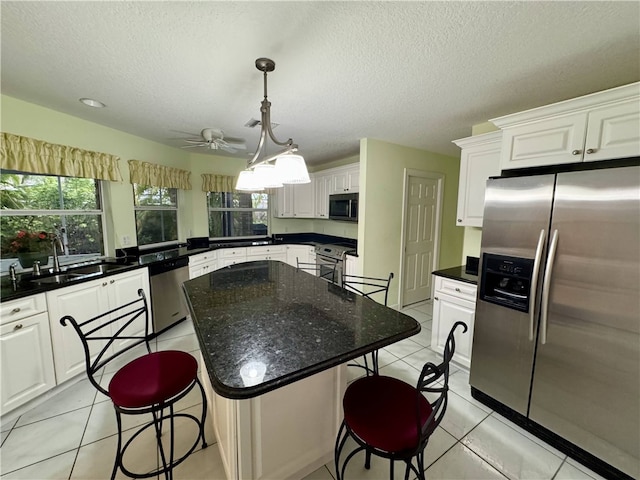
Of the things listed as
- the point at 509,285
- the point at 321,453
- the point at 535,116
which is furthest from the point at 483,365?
the point at 535,116

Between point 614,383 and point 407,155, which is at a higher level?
point 407,155

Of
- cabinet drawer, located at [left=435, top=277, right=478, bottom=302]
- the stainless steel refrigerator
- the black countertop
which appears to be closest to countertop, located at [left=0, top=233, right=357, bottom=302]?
the black countertop

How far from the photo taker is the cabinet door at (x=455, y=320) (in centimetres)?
230

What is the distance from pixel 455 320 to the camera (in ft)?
7.84

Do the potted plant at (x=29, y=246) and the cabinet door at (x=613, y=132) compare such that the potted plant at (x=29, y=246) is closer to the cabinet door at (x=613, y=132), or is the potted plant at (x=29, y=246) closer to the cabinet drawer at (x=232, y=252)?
the cabinet drawer at (x=232, y=252)

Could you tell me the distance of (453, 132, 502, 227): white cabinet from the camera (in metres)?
2.39

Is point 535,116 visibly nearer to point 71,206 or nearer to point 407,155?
point 407,155

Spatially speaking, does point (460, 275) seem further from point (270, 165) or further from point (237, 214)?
point (237, 214)

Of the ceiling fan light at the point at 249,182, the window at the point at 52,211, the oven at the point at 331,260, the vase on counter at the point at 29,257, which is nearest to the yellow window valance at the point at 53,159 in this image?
the window at the point at 52,211

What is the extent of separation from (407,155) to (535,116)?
190 centimetres

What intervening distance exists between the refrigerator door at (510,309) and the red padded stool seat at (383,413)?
1.00 metres

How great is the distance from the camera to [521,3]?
1.14 metres

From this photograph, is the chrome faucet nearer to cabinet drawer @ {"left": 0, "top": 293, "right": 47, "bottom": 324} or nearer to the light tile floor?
cabinet drawer @ {"left": 0, "top": 293, "right": 47, "bottom": 324}

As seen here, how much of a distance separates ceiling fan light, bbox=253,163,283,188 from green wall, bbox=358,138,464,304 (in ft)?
6.46
